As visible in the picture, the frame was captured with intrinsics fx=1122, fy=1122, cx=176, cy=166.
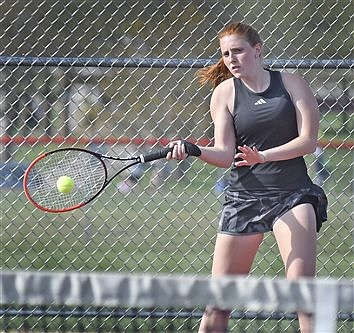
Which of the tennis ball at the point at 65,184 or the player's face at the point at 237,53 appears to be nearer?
the player's face at the point at 237,53

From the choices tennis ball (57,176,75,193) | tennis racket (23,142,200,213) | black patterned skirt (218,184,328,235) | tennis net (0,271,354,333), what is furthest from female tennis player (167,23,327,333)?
tennis net (0,271,354,333)

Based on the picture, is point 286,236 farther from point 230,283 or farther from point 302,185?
point 230,283

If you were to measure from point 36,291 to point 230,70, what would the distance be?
6.62ft

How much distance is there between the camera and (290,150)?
14.7 ft

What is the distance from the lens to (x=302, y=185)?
15.1 feet

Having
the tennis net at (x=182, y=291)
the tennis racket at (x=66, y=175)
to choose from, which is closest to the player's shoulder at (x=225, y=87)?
the tennis racket at (x=66, y=175)

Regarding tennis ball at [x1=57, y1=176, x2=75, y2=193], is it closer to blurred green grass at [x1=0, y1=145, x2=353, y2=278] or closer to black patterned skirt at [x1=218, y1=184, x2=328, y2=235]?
black patterned skirt at [x1=218, y1=184, x2=328, y2=235]

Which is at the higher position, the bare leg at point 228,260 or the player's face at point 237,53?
the player's face at point 237,53

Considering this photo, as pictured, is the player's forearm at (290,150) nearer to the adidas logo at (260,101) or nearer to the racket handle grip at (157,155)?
the adidas logo at (260,101)

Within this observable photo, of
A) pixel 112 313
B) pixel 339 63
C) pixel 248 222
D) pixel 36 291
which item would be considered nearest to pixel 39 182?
pixel 112 313

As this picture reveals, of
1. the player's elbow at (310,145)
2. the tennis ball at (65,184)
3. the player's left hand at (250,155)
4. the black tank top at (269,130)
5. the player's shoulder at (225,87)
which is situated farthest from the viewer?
the tennis ball at (65,184)

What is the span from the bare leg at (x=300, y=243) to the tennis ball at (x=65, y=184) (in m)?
1.18

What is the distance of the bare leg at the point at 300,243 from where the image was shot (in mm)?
4461

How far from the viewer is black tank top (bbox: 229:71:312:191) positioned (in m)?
4.62
